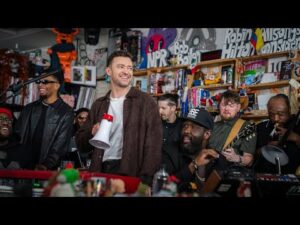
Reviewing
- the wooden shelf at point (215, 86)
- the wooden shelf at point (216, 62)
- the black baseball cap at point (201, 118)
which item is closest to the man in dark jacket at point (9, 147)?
the black baseball cap at point (201, 118)

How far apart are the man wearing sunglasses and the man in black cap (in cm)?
80

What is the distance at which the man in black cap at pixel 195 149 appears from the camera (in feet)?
7.36

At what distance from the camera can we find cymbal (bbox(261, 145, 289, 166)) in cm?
239

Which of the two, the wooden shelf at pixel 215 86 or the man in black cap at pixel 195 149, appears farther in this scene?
the wooden shelf at pixel 215 86

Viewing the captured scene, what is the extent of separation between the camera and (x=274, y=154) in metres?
2.40

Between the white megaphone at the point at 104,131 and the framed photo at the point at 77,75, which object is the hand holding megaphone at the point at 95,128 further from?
the framed photo at the point at 77,75

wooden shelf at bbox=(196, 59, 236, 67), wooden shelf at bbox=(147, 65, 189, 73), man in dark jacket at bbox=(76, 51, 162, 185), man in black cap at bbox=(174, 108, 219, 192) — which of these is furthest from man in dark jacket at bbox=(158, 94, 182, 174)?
wooden shelf at bbox=(147, 65, 189, 73)

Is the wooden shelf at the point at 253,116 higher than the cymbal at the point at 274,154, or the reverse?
the wooden shelf at the point at 253,116

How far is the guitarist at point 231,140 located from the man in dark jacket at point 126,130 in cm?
42

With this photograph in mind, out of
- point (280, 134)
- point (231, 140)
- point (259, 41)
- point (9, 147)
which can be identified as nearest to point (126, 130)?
point (231, 140)

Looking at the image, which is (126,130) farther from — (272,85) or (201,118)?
(272,85)

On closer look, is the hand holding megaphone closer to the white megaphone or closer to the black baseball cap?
the white megaphone

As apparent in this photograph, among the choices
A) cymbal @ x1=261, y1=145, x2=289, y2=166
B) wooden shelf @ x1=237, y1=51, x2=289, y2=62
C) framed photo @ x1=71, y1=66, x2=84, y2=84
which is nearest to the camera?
cymbal @ x1=261, y1=145, x2=289, y2=166
